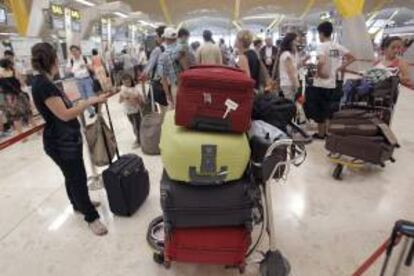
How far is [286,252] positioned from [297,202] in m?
0.76

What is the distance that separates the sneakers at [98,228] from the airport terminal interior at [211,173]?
0.02 m

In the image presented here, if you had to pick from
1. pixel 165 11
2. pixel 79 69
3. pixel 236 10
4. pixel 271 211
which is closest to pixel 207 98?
pixel 271 211

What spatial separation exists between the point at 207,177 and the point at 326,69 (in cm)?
314

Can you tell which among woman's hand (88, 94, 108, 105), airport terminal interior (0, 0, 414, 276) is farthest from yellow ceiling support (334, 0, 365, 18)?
woman's hand (88, 94, 108, 105)

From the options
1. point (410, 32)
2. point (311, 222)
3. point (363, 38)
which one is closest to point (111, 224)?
point (311, 222)

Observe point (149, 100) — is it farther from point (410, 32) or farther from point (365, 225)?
point (410, 32)

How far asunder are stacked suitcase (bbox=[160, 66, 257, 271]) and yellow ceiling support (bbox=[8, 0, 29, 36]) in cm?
855

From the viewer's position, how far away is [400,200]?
2.96 meters

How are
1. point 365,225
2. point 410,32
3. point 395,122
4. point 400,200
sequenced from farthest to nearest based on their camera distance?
point 410,32 < point 395,122 < point 400,200 < point 365,225

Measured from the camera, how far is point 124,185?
8.81 feet

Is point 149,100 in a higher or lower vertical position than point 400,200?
higher

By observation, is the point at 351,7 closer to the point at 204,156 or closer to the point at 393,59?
the point at 393,59

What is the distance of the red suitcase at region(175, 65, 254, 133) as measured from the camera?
1656 millimetres

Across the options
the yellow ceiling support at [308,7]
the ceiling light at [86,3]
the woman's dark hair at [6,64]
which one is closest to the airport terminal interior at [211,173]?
the woman's dark hair at [6,64]
